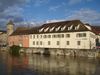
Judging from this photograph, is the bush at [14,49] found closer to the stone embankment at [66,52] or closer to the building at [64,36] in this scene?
the stone embankment at [66,52]

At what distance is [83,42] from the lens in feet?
194

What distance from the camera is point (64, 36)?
64.8m

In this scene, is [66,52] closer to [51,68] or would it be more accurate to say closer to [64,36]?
[64,36]

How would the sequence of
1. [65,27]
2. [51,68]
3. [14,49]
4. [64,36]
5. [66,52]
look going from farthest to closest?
[14,49] < [65,27] < [64,36] < [66,52] < [51,68]

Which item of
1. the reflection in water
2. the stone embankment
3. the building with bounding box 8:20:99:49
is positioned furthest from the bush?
the reflection in water

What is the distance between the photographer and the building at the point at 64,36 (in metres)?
59.0

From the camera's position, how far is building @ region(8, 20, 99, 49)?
5897cm

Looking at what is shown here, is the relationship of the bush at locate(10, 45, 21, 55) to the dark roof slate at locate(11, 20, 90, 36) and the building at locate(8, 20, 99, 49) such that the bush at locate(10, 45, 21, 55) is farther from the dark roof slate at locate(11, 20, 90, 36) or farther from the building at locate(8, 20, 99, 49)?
the dark roof slate at locate(11, 20, 90, 36)

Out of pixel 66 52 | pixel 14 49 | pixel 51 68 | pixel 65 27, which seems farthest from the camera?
pixel 14 49

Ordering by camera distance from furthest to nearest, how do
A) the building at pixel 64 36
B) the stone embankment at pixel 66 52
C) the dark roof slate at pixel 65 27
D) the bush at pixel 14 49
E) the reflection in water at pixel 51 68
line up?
the bush at pixel 14 49
the dark roof slate at pixel 65 27
the building at pixel 64 36
the stone embankment at pixel 66 52
the reflection in water at pixel 51 68

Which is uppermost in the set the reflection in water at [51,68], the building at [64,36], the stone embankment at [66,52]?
the building at [64,36]

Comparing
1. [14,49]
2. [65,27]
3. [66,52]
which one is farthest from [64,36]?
[14,49]

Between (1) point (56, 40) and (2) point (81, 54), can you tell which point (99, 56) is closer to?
(2) point (81, 54)

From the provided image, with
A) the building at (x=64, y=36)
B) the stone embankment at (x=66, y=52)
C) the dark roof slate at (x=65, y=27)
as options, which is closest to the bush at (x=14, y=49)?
the stone embankment at (x=66, y=52)
